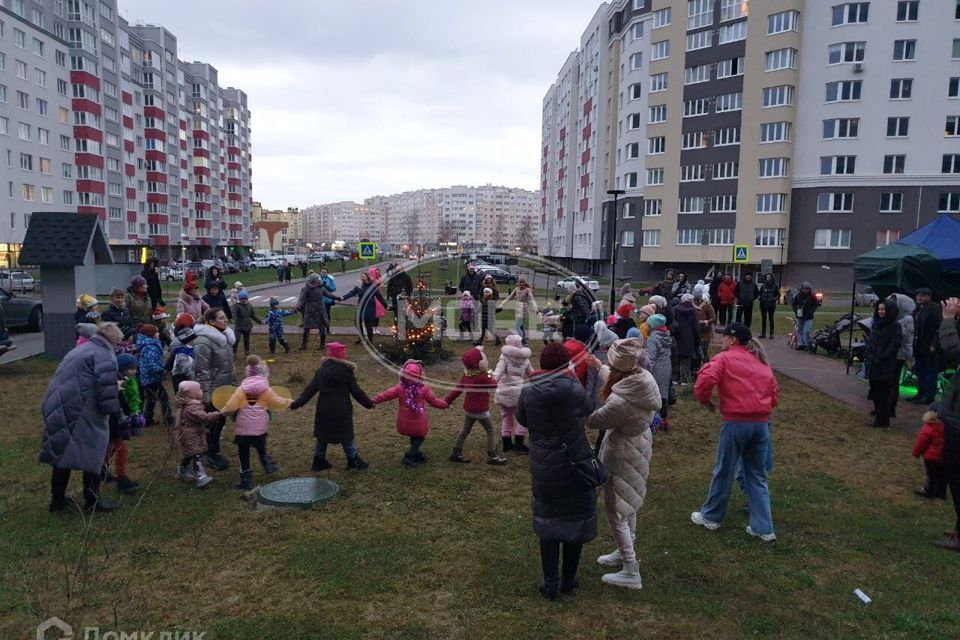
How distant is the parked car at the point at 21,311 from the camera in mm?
18766

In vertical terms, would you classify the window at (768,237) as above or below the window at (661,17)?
below

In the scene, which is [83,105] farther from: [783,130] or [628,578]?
[628,578]

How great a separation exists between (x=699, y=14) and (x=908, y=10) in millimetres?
15534

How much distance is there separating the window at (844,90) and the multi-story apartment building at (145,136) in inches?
2384

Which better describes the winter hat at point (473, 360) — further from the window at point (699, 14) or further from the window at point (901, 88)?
the window at point (699, 14)

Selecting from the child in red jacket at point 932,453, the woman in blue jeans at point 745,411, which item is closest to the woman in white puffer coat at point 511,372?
the woman in blue jeans at point 745,411

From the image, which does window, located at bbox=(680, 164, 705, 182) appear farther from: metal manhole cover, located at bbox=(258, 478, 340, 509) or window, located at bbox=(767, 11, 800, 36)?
metal manhole cover, located at bbox=(258, 478, 340, 509)

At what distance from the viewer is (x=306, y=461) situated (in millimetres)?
8359

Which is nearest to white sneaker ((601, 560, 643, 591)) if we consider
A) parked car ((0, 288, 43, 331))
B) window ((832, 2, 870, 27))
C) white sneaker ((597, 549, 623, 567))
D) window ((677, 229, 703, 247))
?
white sneaker ((597, 549, 623, 567))

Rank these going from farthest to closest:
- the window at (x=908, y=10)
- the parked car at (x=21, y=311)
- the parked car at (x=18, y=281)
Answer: the window at (x=908, y=10), the parked car at (x=18, y=281), the parked car at (x=21, y=311)

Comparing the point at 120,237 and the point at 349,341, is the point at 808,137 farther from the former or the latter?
the point at 120,237

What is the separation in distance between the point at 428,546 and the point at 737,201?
52.9 m

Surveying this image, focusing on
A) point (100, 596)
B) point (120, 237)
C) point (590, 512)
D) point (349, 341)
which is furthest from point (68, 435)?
point (120, 237)

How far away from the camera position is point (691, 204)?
55.0m
